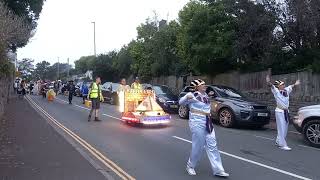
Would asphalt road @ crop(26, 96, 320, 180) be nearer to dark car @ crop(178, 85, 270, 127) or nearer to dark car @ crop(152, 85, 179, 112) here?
dark car @ crop(178, 85, 270, 127)

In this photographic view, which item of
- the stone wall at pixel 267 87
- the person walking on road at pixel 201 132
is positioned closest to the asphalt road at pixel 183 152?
the person walking on road at pixel 201 132

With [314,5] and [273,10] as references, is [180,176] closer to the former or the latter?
[314,5]

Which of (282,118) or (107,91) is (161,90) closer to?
(107,91)

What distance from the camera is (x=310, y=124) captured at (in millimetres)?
14250

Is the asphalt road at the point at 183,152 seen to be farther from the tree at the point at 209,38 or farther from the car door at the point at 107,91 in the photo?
the car door at the point at 107,91

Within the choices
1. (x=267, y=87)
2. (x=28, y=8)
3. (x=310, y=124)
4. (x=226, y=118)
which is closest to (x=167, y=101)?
(x=267, y=87)

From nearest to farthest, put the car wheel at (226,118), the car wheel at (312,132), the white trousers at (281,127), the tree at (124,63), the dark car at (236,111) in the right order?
1. the white trousers at (281,127)
2. the car wheel at (312,132)
3. the dark car at (236,111)
4. the car wheel at (226,118)
5. the tree at (124,63)

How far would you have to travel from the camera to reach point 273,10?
78.0 ft

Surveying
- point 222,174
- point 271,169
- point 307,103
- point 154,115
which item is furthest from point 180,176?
point 307,103

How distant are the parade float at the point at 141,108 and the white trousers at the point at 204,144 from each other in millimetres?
8015

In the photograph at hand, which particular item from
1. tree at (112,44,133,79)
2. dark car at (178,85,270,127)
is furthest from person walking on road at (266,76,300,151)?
tree at (112,44,133,79)

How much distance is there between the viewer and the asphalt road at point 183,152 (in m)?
9.93

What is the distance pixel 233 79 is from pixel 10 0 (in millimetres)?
14918

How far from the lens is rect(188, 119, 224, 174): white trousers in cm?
937
